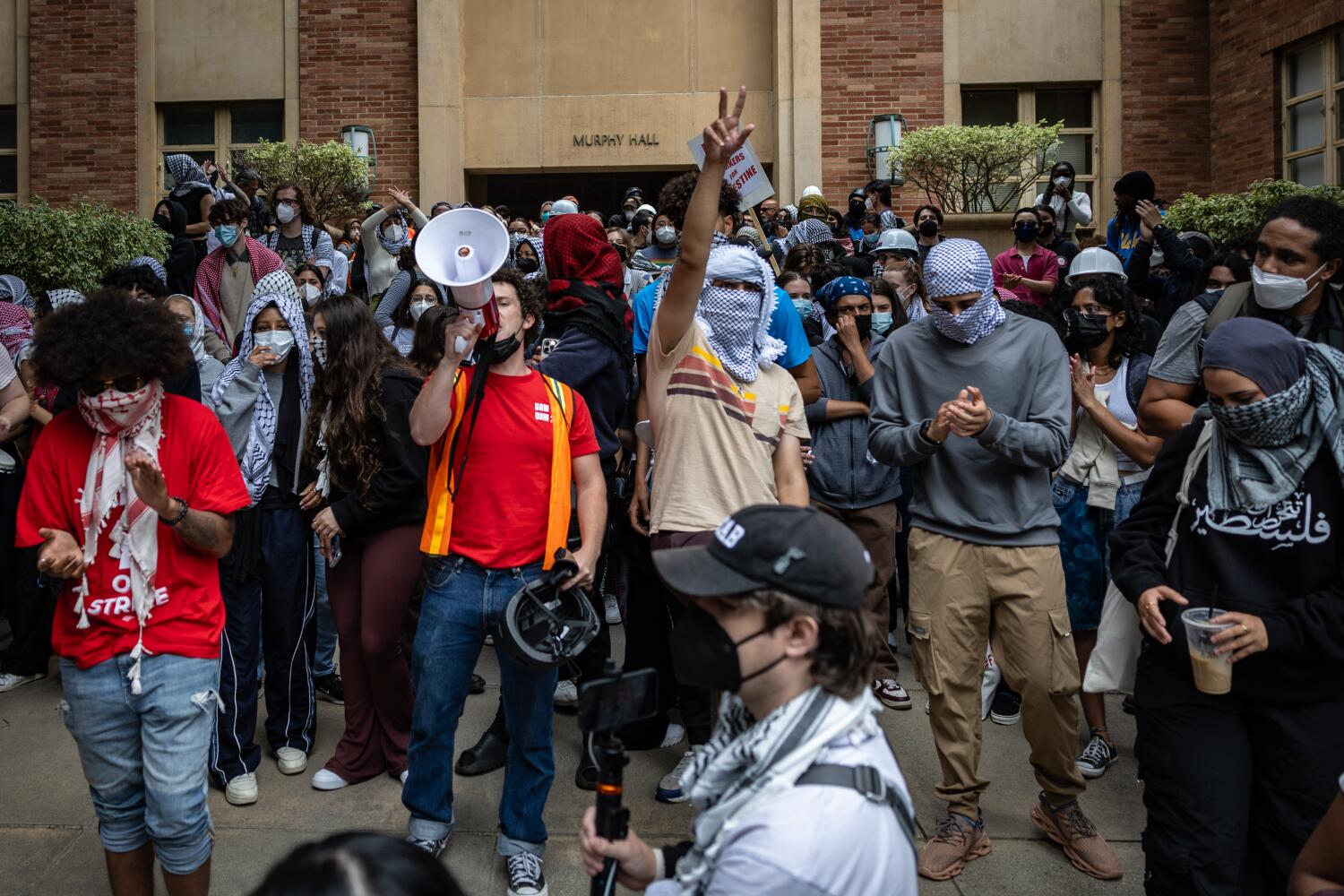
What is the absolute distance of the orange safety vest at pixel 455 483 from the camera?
4.27m

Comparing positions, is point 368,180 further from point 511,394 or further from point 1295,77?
point 511,394

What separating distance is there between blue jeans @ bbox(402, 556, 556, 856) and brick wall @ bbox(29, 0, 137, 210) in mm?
16559

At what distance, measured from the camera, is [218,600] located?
A: 3.86 meters

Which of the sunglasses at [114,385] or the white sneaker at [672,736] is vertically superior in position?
the sunglasses at [114,385]

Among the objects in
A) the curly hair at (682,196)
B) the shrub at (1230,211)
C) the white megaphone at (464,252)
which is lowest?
the white megaphone at (464,252)

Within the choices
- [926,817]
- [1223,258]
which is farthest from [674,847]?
[1223,258]

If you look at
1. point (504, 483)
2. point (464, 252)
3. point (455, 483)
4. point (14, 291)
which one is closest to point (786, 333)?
point (504, 483)

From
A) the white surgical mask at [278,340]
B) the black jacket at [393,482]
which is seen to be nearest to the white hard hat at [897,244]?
the black jacket at [393,482]

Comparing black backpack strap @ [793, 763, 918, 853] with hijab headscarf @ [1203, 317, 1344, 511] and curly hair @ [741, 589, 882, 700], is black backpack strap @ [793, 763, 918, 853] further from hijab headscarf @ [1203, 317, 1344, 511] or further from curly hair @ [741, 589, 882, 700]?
hijab headscarf @ [1203, 317, 1344, 511]

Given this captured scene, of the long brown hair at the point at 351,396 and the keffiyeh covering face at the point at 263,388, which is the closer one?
the long brown hair at the point at 351,396

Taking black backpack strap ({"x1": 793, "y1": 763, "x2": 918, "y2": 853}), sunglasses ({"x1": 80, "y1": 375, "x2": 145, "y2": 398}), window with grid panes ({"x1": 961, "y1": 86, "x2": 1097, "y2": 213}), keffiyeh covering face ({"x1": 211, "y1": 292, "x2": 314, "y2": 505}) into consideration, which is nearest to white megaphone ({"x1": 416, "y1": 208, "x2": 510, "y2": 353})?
sunglasses ({"x1": 80, "y1": 375, "x2": 145, "y2": 398})

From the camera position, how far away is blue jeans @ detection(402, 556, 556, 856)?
4.24m

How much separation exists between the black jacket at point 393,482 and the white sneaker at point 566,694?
4.99 ft

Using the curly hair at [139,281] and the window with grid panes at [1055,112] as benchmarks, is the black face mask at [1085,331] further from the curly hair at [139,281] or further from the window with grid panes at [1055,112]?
the window with grid panes at [1055,112]
